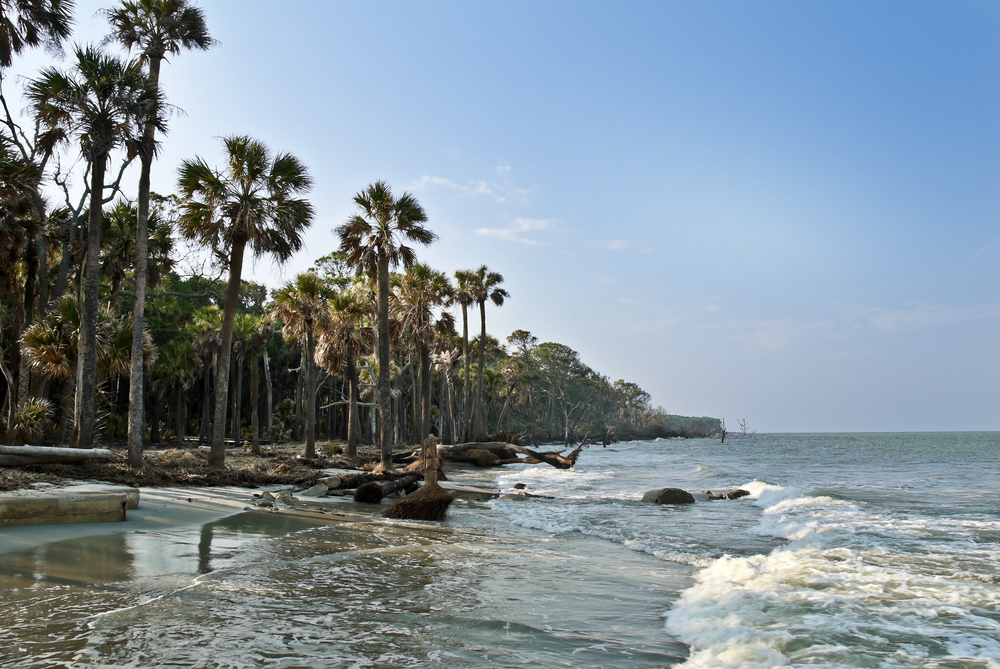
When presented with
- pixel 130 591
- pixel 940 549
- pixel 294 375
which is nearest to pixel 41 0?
pixel 130 591

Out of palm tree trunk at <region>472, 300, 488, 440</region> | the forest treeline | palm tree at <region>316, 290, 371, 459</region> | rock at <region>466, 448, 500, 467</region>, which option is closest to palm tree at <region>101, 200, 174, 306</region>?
the forest treeline

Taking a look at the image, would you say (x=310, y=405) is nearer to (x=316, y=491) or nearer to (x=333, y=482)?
(x=333, y=482)

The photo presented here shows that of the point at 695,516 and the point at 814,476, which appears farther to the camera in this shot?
the point at 814,476

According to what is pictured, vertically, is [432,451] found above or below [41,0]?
below

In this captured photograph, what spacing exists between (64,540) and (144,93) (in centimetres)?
1153

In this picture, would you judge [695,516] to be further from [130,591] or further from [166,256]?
[166,256]

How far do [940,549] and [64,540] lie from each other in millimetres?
13120

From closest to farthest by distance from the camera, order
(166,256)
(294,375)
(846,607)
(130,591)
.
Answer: (130,591) → (846,607) → (166,256) → (294,375)

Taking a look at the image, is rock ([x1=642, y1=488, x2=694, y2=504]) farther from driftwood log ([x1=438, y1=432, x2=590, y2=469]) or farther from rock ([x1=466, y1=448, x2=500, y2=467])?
rock ([x1=466, y1=448, x2=500, y2=467])

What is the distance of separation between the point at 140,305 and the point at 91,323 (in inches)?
46.7

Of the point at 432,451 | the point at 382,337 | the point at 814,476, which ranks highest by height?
the point at 382,337

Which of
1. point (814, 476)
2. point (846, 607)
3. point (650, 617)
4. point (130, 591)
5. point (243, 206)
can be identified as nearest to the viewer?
point (130, 591)

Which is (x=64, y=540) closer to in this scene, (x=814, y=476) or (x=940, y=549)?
(x=940, y=549)

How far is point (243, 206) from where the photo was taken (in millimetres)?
17109
